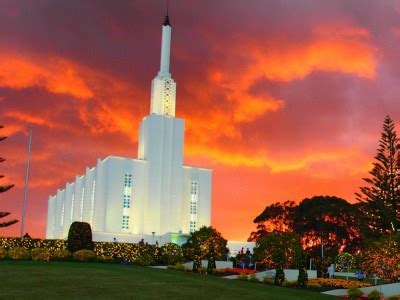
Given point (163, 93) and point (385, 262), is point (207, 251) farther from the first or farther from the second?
point (163, 93)

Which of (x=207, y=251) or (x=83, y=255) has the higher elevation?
(x=207, y=251)

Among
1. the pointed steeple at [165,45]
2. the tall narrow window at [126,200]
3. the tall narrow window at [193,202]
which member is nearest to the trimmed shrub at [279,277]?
the tall narrow window at [126,200]

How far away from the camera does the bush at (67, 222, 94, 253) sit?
31.9m

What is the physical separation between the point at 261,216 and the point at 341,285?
55337mm

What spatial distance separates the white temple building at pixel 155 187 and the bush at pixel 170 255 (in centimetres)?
2115

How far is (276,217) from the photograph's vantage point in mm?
79938

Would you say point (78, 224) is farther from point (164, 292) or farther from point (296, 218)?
point (296, 218)

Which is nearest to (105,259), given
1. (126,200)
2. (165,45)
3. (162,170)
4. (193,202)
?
(126,200)

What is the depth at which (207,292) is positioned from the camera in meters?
18.9

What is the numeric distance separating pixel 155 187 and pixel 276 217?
2340 centimetres

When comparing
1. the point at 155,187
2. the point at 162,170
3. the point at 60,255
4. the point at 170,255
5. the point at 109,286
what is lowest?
the point at 109,286

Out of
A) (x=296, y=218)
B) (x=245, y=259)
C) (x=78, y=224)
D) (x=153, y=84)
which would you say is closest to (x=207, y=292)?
(x=78, y=224)

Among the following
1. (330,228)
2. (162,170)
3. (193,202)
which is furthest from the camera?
(330,228)

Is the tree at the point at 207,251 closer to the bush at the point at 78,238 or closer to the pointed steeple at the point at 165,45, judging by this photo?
the bush at the point at 78,238
